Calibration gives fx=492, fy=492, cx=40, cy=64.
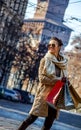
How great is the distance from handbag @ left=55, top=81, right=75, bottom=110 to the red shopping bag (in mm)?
49

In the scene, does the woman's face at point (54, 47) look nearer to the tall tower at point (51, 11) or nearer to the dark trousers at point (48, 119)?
the dark trousers at point (48, 119)

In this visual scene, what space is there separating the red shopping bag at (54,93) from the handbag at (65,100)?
0.16 ft

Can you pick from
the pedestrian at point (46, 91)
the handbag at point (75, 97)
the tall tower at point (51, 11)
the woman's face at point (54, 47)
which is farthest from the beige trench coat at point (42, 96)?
the tall tower at point (51, 11)

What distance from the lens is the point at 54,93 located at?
23.1 ft

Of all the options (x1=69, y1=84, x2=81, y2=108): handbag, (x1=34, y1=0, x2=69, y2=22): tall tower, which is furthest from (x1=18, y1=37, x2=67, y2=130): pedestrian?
(x1=34, y1=0, x2=69, y2=22): tall tower

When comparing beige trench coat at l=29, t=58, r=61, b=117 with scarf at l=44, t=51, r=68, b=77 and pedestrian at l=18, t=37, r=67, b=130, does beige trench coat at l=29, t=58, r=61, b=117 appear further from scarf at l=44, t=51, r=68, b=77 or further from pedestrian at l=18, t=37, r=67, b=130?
scarf at l=44, t=51, r=68, b=77

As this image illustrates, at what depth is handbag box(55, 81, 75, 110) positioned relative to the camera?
6.97 meters

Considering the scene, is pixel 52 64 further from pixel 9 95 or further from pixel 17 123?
pixel 9 95

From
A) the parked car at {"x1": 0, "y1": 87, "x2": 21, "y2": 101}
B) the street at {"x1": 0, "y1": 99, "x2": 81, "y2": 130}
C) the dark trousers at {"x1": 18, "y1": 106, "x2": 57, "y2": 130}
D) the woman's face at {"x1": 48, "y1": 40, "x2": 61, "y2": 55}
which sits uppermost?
the woman's face at {"x1": 48, "y1": 40, "x2": 61, "y2": 55}

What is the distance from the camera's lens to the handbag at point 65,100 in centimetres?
697

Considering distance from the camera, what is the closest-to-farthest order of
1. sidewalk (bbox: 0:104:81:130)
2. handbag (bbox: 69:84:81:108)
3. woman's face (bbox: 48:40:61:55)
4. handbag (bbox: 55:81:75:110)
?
handbag (bbox: 55:81:75:110) → handbag (bbox: 69:84:81:108) → woman's face (bbox: 48:40:61:55) → sidewalk (bbox: 0:104:81:130)

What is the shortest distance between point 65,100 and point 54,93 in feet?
0.63

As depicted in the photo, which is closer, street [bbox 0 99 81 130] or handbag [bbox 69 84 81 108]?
handbag [bbox 69 84 81 108]

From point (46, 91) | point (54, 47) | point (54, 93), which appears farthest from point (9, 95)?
point (54, 93)
